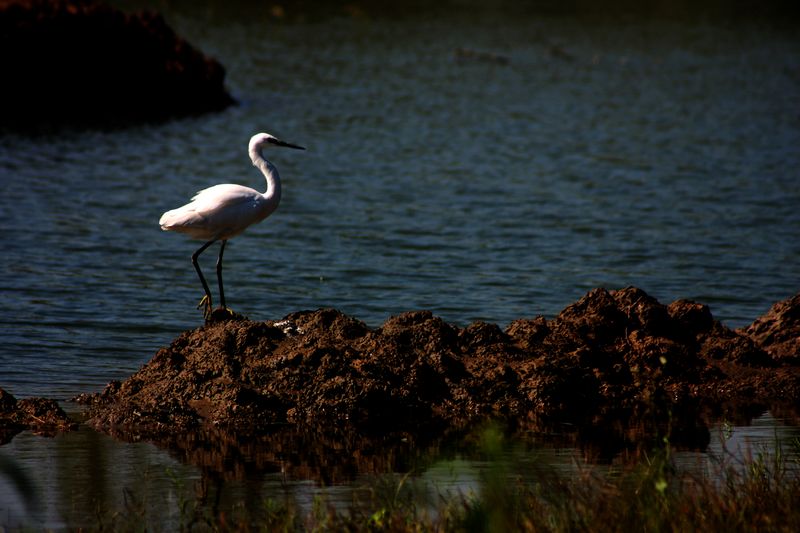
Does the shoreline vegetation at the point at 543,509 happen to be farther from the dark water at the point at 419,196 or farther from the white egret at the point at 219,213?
the white egret at the point at 219,213

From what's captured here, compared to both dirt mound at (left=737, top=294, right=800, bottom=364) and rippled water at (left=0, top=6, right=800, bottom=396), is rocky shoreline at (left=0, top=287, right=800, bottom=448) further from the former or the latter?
rippled water at (left=0, top=6, right=800, bottom=396)

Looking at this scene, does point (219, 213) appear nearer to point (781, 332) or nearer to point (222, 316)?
point (222, 316)

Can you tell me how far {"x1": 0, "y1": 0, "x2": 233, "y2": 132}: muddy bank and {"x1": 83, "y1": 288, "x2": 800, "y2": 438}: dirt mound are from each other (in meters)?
19.7

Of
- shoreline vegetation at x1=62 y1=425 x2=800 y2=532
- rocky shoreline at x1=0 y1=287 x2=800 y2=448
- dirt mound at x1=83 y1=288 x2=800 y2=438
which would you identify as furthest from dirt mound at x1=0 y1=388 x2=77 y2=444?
shoreline vegetation at x1=62 y1=425 x2=800 y2=532

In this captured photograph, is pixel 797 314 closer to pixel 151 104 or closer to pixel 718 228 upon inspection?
pixel 718 228

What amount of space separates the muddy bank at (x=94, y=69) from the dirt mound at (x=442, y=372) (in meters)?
19.7

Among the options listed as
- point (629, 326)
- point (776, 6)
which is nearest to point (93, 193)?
point (629, 326)

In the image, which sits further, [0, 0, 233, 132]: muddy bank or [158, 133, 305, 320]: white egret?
[0, 0, 233, 132]: muddy bank

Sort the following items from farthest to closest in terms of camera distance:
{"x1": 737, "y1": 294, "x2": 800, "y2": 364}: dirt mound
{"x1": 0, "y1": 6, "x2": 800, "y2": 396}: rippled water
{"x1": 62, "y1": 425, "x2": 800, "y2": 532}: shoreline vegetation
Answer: {"x1": 0, "y1": 6, "x2": 800, "y2": 396}: rippled water → {"x1": 737, "y1": 294, "x2": 800, "y2": 364}: dirt mound → {"x1": 62, "y1": 425, "x2": 800, "y2": 532}: shoreline vegetation

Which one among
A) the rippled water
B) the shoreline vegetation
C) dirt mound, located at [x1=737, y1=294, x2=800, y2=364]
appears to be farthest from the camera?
the rippled water

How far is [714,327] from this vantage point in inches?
402

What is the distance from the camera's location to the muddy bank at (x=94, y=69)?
28.5 metres

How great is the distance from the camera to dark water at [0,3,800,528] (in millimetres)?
14383

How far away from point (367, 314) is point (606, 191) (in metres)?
9.07
